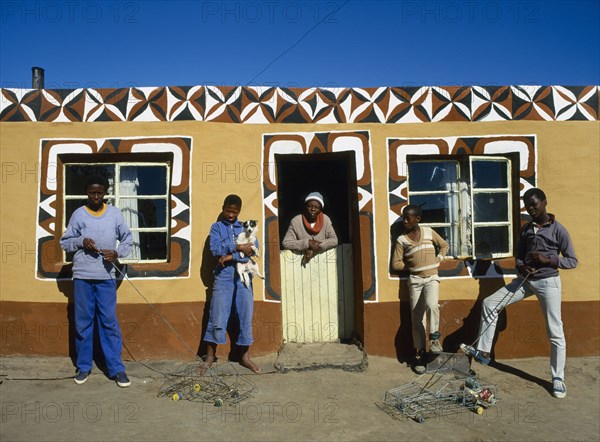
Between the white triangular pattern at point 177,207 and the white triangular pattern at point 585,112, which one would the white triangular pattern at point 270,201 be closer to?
the white triangular pattern at point 177,207

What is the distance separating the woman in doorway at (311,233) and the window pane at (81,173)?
2.25 meters

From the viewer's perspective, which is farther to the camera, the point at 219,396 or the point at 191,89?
the point at 191,89

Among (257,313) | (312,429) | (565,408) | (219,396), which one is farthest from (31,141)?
(565,408)

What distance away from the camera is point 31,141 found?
5520 mm

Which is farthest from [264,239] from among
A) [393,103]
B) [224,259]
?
[393,103]

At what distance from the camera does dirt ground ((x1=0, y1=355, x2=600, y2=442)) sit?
382 centimetres

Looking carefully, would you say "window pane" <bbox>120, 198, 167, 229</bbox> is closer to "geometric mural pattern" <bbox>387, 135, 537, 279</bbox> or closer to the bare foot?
the bare foot

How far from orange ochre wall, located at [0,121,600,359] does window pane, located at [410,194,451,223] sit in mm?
558

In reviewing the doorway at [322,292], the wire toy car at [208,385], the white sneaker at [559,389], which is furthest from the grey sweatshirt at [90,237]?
the white sneaker at [559,389]

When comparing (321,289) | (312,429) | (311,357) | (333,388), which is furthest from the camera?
(321,289)

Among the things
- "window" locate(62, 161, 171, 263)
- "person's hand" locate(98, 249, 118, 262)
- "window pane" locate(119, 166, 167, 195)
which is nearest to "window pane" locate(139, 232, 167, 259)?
"window" locate(62, 161, 171, 263)

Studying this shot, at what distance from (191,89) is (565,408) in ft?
17.0

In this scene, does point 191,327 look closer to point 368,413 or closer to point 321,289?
point 321,289

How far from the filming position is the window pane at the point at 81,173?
5652 millimetres
